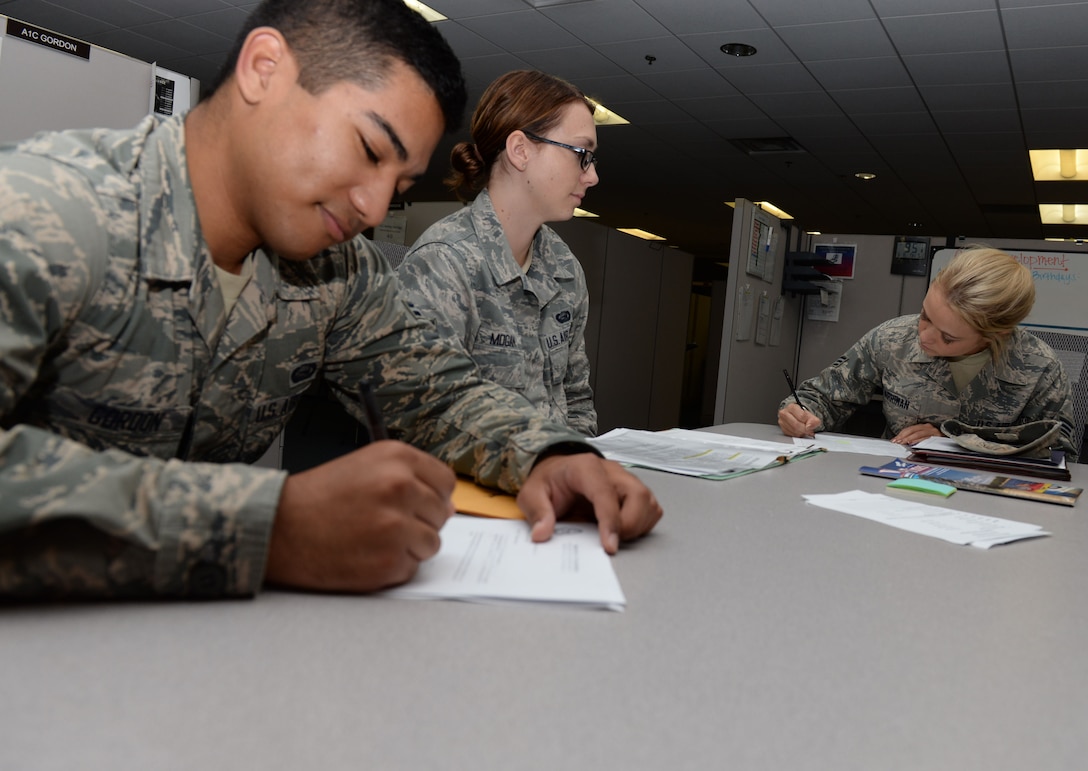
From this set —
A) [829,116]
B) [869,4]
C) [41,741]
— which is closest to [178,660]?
[41,741]

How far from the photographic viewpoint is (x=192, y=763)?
385mm

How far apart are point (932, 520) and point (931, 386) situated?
4.50 ft

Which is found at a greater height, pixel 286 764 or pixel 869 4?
pixel 869 4

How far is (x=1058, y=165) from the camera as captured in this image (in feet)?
21.4

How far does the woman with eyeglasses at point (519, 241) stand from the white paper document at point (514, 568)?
0.74 meters

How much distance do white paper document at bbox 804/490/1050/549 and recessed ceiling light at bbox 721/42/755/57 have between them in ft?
13.5

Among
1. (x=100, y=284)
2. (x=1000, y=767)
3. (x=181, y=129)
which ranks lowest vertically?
(x=1000, y=767)

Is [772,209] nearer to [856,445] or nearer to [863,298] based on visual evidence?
[863,298]

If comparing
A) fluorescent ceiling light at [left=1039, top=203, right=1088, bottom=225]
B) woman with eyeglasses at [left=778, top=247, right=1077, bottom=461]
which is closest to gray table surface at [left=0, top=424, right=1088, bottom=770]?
woman with eyeglasses at [left=778, top=247, right=1077, bottom=461]

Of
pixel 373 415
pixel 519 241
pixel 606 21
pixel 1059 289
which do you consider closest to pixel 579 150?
pixel 519 241

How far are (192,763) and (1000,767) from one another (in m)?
0.43

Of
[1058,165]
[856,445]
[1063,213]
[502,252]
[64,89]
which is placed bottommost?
[856,445]

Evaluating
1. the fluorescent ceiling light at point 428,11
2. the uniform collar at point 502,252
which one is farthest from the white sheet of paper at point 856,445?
the fluorescent ceiling light at point 428,11

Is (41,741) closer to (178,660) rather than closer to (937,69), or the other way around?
(178,660)
